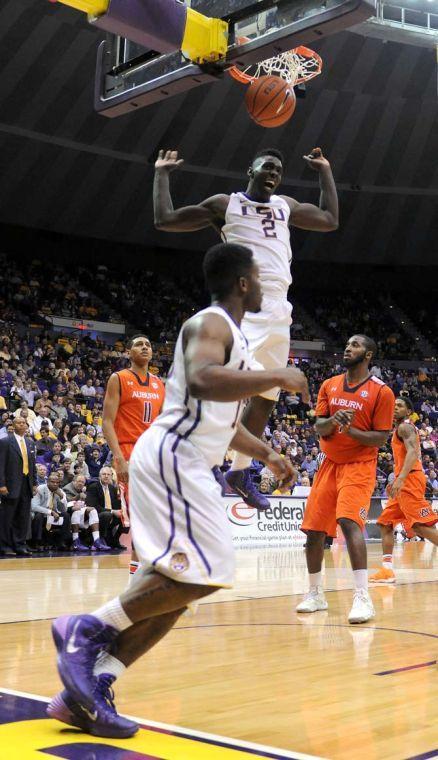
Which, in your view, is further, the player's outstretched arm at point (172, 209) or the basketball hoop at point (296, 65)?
the basketball hoop at point (296, 65)

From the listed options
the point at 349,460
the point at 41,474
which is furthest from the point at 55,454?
the point at 349,460

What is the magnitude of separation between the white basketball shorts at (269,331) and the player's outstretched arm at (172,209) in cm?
66

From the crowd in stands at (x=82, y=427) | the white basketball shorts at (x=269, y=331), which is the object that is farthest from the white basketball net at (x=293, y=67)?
the crowd in stands at (x=82, y=427)

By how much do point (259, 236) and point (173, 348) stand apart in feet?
78.5

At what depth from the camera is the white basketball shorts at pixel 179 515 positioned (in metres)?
3.16

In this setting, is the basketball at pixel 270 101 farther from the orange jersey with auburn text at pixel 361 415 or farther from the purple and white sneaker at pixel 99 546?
the purple and white sneaker at pixel 99 546

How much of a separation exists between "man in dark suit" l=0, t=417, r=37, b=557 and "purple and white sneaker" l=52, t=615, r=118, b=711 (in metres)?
9.07

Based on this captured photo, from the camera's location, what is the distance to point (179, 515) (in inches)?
127

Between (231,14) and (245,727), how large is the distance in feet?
18.2

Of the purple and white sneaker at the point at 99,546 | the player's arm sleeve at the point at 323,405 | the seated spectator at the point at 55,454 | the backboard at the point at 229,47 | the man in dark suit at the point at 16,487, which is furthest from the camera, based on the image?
the seated spectator at the point at 55,454

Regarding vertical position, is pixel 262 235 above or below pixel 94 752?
above

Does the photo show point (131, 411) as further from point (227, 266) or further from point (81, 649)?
point (81, 649)

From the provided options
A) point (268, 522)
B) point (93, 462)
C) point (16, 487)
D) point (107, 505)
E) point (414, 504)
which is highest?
point (414, 504)

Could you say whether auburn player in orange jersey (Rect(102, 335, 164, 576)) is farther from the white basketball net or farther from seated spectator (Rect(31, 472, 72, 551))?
seated spectator (Rect(31, 472, 72, 551))
